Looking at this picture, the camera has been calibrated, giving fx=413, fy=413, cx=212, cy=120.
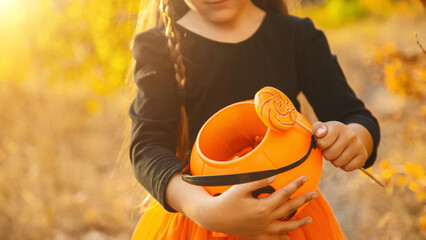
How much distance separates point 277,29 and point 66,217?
2.44 m

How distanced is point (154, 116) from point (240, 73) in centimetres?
32

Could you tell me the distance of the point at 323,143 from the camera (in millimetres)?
1012

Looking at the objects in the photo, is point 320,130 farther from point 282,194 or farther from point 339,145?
point 282,194

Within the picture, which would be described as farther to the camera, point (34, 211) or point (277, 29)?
point (34, 211)

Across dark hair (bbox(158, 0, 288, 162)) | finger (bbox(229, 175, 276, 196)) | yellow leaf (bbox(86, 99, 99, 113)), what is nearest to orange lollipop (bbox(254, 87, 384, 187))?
finger (bbox(229, 175, 276, 196))

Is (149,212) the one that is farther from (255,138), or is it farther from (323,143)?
(323,143)

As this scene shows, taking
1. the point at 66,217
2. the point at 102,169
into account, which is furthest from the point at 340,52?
the point at 66,217

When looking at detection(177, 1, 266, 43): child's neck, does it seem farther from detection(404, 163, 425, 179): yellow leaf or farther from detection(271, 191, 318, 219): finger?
detection(404, 163, 425, 179): yellow leaf

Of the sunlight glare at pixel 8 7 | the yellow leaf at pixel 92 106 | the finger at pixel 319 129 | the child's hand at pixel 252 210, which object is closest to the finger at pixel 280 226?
the child's hand at pixel 252 210

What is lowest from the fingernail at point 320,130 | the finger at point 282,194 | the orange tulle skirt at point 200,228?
the orange tulle skirt at point 200,228

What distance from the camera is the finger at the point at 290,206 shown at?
3.16ft

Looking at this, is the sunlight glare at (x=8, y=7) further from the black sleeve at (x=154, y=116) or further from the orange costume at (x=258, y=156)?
the orange costume at (x=258, y=156)

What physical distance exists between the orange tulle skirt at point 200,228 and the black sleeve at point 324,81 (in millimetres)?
252

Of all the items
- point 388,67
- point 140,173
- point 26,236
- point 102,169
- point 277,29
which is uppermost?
point 277,29
